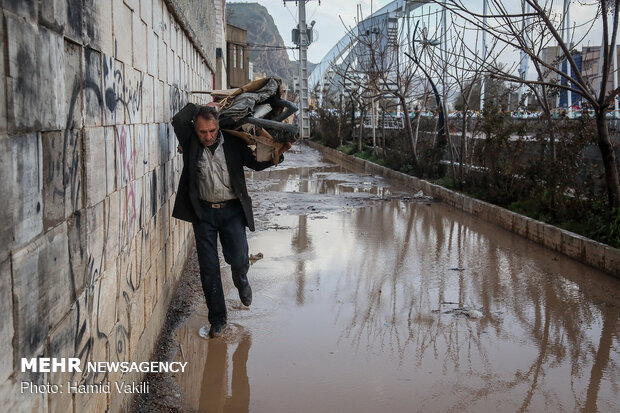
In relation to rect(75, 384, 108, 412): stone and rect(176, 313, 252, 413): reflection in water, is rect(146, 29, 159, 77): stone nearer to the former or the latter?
rect(176, 313, 252, 413): reflection in water

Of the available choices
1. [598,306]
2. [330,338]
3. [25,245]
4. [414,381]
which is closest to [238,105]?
[330,338]

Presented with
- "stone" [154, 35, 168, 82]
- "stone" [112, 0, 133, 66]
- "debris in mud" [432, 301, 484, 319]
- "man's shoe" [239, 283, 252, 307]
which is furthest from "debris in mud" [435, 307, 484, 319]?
"stone" [112, 0, 133, 66]

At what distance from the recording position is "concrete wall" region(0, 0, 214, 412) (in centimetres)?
190

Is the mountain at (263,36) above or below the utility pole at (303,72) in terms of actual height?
above

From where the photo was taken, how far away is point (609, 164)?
7.87 meters

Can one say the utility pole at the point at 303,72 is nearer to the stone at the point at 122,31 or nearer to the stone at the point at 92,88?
the stone at the point at 122,31

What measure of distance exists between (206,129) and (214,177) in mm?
376

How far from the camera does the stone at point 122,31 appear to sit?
3432mm

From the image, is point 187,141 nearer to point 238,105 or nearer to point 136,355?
point 238,105

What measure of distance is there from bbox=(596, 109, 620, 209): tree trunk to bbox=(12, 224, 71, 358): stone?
7.13 metres

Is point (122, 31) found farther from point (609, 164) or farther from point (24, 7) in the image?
point (609, 164)

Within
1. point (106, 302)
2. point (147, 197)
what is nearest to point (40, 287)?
point (106, 302)

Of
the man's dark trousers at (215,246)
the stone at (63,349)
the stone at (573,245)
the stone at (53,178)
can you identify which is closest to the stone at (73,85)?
the stone at (53,178)

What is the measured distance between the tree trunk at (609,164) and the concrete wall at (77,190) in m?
5.60
